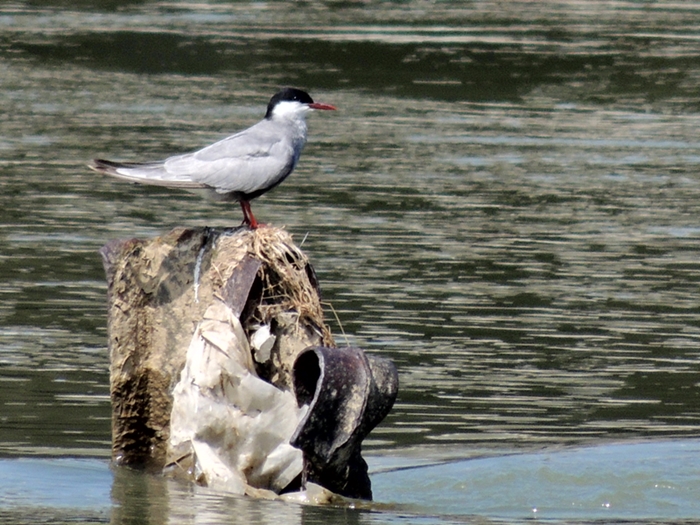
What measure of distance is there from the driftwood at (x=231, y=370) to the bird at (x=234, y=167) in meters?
0.50

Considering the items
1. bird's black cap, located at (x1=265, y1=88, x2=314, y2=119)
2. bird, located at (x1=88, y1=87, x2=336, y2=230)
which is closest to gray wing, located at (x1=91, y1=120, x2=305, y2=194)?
bird, located at (x1=88, y1=87, x2=336, y2=230)

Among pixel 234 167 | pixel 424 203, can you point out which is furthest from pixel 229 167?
pixel 424 203

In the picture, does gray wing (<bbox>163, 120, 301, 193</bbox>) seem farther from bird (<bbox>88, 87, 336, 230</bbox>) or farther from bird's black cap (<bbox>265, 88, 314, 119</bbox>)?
bird's black cap (<bbox>265, 88, 314, 119</bbox>)

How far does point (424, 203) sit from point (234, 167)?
7.96m

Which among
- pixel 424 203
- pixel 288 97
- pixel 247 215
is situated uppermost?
pixel 424 203

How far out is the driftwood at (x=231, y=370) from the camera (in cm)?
761

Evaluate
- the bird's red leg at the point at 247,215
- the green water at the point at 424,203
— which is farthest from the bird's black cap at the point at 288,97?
the green water at the point at 424,203

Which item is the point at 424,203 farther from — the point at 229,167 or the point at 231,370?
the point at 231,370

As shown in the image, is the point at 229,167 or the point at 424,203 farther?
the point at 424,203

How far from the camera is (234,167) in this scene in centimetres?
881

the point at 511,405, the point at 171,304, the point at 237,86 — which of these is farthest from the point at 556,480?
the point at 237,86

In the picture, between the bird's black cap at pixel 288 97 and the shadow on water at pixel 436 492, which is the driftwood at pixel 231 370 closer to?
the shadow on water at pixel 436 492

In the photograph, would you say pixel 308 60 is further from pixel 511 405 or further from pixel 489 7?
pixel 511 405

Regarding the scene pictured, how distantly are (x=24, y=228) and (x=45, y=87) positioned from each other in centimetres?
951
